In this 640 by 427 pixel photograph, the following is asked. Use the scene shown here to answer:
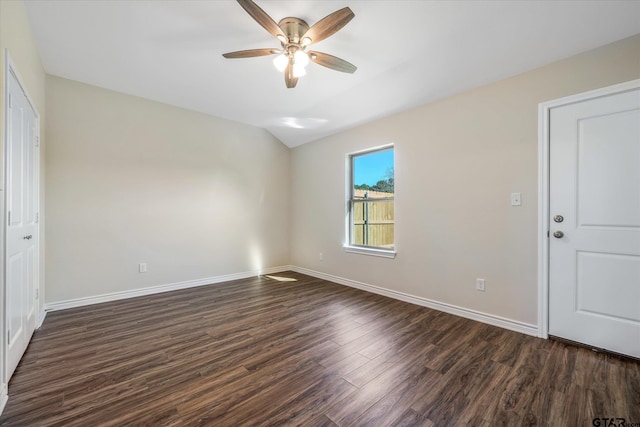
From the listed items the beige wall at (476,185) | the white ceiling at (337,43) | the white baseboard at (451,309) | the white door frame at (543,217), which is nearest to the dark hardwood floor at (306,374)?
the white baseboard at (451,309)

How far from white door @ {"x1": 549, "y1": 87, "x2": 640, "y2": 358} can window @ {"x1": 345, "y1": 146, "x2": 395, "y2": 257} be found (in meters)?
1.68

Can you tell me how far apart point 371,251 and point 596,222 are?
225 cm

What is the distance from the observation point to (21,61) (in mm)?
1941

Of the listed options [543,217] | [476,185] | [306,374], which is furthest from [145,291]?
[543,217]

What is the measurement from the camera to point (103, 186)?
326 cm

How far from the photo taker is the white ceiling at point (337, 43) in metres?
1.96

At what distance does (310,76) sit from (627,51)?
2.64 meters

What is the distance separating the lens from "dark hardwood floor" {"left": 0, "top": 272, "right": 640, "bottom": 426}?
144 cm

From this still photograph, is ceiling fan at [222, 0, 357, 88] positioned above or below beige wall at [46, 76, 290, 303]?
above

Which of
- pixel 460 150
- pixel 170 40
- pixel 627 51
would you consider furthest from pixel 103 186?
pixel 627 51

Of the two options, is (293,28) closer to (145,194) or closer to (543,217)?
(543,217)

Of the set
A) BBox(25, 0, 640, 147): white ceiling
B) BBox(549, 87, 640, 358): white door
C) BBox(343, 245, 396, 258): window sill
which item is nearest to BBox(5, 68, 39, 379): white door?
BBox(25, 0, 640, 147): white ceiling

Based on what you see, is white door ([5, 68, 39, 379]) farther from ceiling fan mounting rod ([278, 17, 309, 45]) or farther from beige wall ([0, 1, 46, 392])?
ceiling fan mounting rod ([278, 17, 309, 45])

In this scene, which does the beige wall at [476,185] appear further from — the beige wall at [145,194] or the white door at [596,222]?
the beige wall at [145,194]
